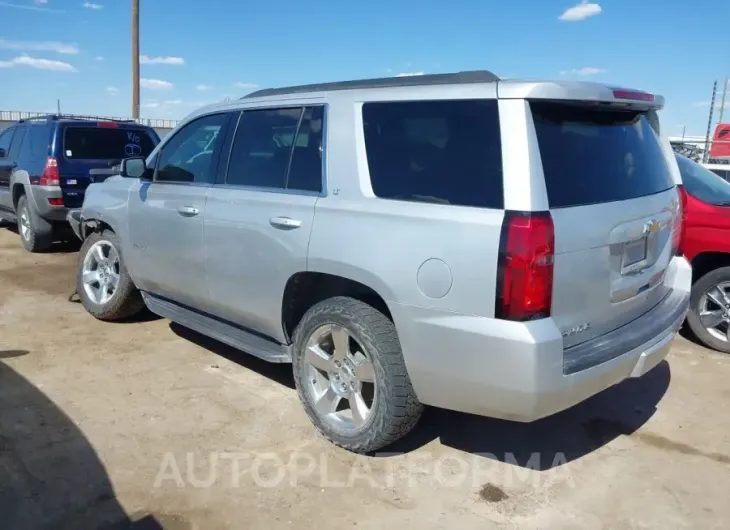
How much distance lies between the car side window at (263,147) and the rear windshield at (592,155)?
1.58 m

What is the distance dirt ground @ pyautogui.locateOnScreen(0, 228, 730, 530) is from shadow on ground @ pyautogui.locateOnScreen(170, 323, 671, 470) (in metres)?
0.01

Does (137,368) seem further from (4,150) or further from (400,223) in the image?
(4,150)

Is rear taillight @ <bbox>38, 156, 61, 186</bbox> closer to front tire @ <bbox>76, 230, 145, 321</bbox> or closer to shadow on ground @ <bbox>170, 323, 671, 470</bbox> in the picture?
front tire @ <bbox>76, 230, 145, 321</bbox>

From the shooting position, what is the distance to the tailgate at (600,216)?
2904 mm

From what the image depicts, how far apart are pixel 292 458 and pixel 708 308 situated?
3959 millimetres

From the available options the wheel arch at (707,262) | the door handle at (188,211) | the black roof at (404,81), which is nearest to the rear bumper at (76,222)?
the door handle at (188,211)

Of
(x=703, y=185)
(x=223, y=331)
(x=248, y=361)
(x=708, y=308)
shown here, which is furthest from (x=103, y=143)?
(x=708, y=308)

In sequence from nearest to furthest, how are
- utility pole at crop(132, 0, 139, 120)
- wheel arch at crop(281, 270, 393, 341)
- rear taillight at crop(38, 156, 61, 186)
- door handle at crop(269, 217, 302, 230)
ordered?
1. wheel arch at crop(281, 270, 393, 341)
2. door handle at crop(269, 217, 302, 230)
3. rear taillight at crop(38, 156, 61, 186)
4. utility pole at crop(132, 0, 139, 120)

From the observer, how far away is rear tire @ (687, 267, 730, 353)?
17.7ft

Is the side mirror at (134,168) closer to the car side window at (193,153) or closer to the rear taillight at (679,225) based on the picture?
the car side window at (193,153)

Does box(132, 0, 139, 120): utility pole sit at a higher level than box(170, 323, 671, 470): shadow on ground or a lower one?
higher

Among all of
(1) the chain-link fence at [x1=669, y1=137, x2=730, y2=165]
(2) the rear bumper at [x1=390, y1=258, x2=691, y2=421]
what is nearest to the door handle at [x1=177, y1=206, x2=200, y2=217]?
(2) the rear bumper at [x1=390, y1=258, x2=691, y2=421]

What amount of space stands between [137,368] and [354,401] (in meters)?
2.02

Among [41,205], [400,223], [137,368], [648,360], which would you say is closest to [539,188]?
[400,223]
